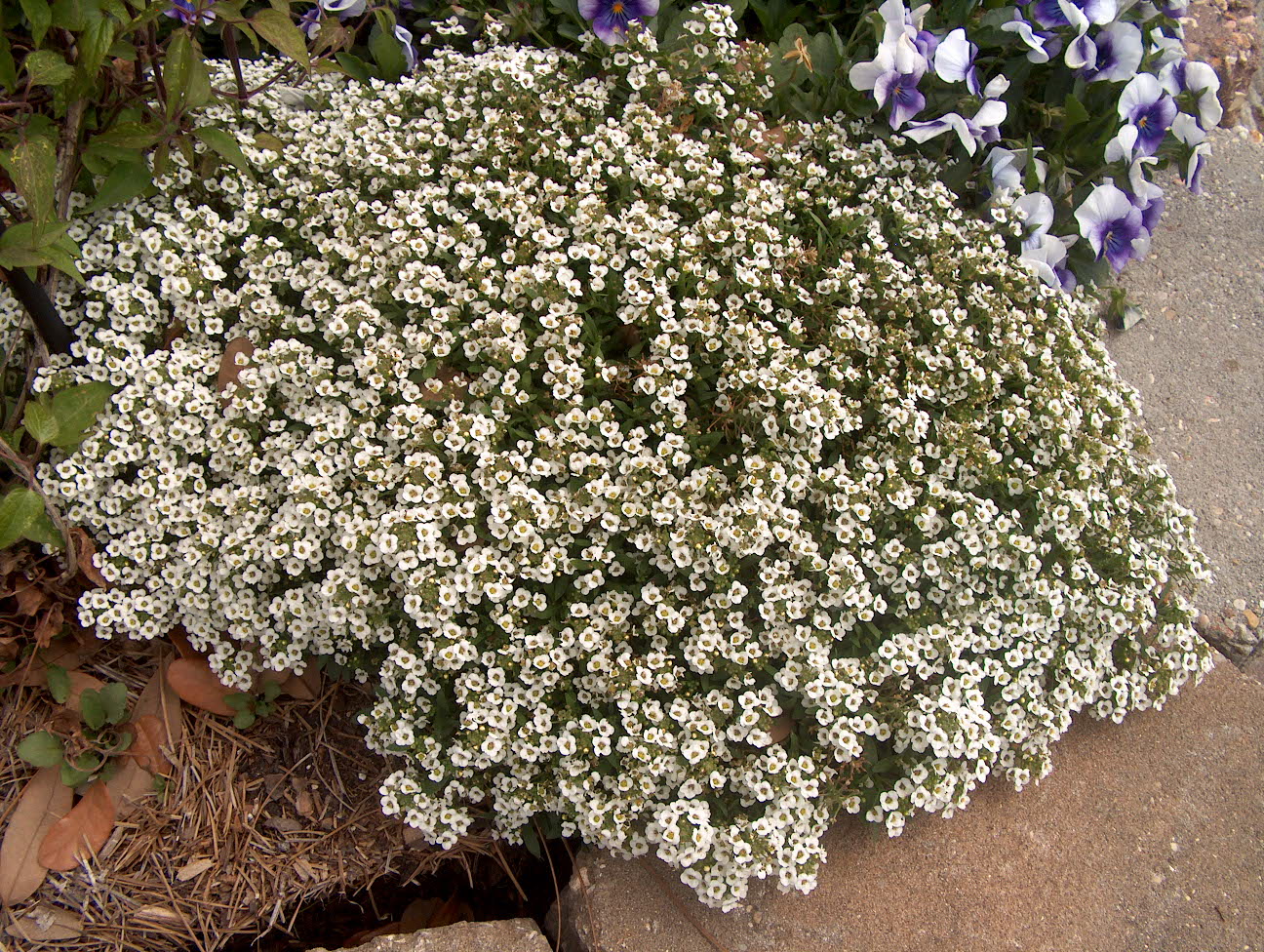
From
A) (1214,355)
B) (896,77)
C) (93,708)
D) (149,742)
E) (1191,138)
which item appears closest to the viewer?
(93,708)

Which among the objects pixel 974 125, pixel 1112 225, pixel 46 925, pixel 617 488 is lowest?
pixel 46 925

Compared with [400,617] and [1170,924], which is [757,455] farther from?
[1170,924]

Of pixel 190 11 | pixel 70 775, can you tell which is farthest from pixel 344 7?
pixel 70 775

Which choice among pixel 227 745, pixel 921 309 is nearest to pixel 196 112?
pixel 227 745

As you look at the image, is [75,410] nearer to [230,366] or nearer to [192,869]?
[230,366]

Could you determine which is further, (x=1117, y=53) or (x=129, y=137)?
(x=1117, y=53)

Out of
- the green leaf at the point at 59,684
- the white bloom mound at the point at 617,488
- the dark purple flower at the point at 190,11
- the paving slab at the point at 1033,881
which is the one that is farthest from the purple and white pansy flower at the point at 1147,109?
the green leaf at the point at 59,684
